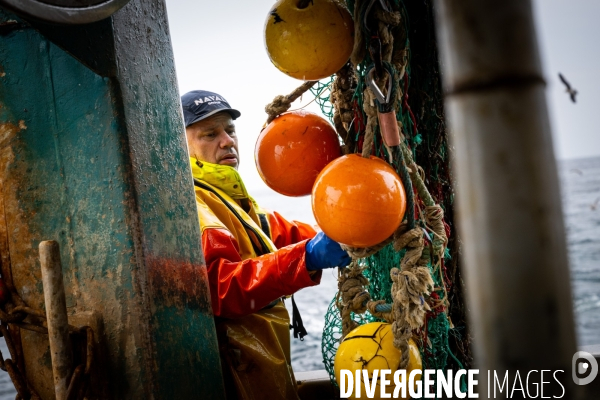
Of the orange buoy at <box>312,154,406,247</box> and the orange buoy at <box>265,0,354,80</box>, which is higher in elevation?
the orange buoy at <box>265,0,354,80</box>

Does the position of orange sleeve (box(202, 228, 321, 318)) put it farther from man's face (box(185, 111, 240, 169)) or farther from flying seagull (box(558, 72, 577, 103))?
flying seagull (box(558, 72, 577, 103))

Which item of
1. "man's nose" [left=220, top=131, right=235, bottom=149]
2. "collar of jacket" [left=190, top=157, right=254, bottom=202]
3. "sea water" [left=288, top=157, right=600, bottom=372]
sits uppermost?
"man's nose" [left=220, top=131, right=235, bottom=149]

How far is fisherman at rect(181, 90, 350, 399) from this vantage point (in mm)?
2625

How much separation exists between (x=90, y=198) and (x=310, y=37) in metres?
1.02

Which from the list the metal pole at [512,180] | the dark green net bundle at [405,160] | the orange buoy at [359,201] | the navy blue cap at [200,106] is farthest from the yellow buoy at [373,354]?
the navy blue cap at [200,106]

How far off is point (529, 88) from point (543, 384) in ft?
1.45

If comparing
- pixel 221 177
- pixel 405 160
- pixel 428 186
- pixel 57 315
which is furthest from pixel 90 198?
pixel 428 186

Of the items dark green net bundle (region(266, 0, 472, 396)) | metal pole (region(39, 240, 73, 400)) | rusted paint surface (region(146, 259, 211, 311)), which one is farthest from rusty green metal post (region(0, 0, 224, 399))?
dark green net bundle (region(266, 0, 472, 396))

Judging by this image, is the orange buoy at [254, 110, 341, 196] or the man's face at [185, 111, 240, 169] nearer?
the orange buoy at [254, 110, 341, 196]

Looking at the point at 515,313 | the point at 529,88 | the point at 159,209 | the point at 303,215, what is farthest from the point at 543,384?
the point at 303,215

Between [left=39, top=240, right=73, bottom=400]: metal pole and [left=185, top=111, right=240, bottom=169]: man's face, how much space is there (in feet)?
6.78

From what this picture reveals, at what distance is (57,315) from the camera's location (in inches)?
66.8

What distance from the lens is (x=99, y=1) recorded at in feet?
5.14

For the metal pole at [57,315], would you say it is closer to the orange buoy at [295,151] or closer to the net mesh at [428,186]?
the orange buoy at [295,151]
